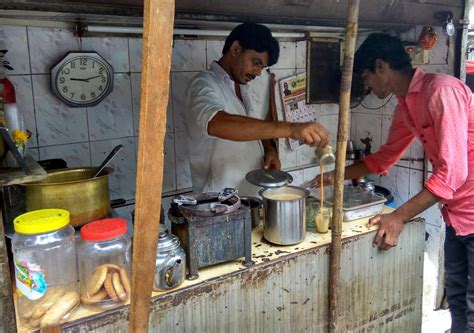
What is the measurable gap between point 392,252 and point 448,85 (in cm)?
83

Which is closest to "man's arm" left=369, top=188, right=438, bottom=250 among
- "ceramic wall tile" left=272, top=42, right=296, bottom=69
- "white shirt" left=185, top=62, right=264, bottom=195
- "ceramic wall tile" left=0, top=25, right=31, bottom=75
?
"white shirt" left=185, top=62, right=264, bottom=195

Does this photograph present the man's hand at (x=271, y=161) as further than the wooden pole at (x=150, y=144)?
Yes

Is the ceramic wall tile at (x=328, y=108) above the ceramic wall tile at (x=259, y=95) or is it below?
below

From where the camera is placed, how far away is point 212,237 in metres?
1.45

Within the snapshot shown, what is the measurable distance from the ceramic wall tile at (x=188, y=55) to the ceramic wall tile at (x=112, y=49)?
0.32 meters

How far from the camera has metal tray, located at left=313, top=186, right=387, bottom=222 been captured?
6.37 ft

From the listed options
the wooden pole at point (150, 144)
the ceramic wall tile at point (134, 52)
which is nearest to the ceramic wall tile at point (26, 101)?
the ceramic wall tile at point (134, 52)

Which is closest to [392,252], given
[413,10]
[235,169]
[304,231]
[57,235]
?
[304,231]

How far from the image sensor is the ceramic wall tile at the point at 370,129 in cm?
356

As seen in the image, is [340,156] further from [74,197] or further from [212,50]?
[212,50]

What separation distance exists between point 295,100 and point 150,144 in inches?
106

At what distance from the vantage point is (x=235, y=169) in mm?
2428

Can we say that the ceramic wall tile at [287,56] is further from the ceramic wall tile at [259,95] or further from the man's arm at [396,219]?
the man's arm at [396,219]

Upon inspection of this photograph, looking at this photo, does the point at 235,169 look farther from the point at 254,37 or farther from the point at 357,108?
the point at 357,108
